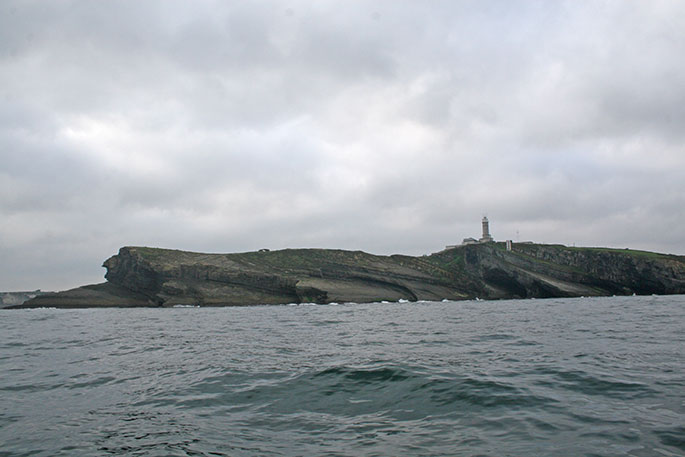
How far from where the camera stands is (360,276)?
11644 centimetres

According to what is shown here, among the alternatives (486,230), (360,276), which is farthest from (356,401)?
(486,230)

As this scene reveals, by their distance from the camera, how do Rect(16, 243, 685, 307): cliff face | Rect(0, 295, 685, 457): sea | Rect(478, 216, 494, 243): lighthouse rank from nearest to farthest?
Rect(0, 295, 685, 457): sea
Rect(16, 243, 685, 307): cliff face
Rect(478, 216, 494, 243): lighthouse

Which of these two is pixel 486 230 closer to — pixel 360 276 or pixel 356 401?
pixel 360 276

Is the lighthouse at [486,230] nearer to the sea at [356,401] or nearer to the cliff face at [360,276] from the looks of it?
the cliff face at [360,276]

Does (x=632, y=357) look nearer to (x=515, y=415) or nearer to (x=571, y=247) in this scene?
(x=515, y=415)

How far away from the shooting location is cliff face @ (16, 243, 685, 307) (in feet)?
351

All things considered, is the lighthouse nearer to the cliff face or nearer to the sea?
the cliff face

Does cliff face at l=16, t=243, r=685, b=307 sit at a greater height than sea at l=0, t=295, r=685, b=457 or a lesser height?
greater

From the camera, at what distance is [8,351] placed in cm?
2022

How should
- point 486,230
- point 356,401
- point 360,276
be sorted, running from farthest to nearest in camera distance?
point 486,230, point 360,276, point 356,401

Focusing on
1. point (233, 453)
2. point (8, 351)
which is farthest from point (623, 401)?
point (8, 351)

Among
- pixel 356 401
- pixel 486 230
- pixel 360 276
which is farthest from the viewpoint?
pixel 486 230

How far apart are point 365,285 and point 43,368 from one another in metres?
101

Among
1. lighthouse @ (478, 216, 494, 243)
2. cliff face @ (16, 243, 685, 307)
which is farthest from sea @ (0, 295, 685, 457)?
lighthouse @ (478, 216, 494, 243)
